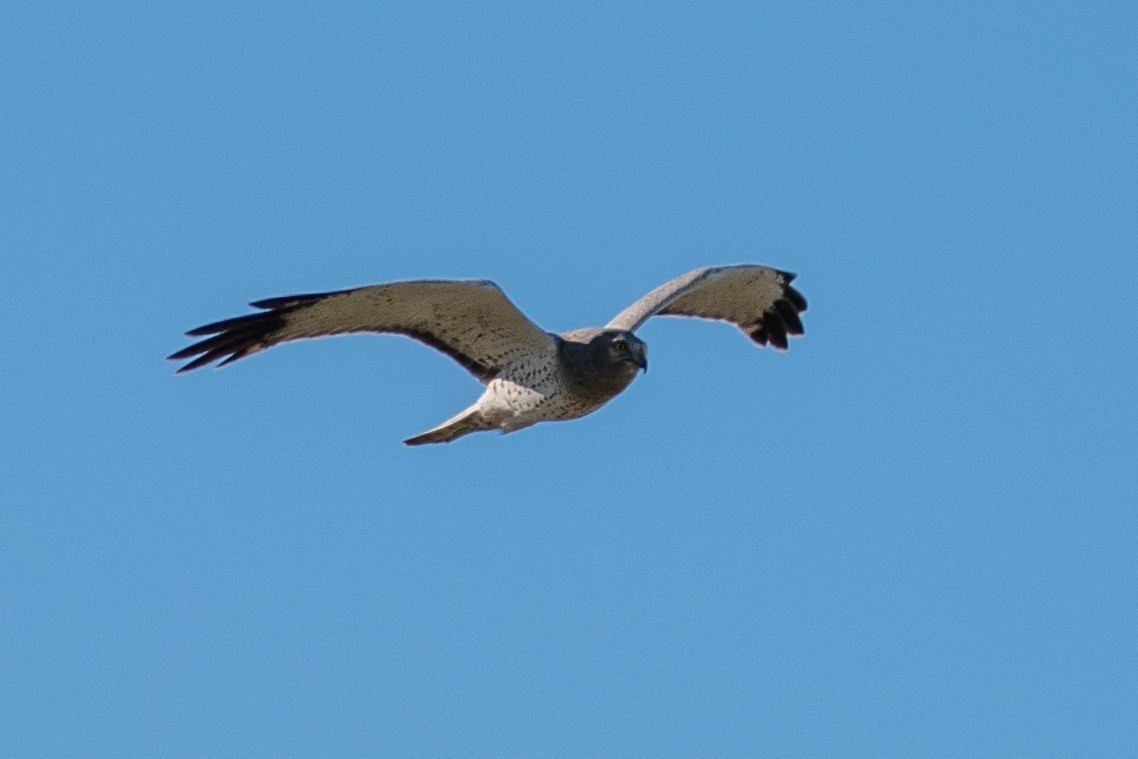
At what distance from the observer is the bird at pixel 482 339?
1177 centimetres

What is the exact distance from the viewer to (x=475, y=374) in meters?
12.9

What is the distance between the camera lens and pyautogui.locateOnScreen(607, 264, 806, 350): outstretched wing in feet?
45.6

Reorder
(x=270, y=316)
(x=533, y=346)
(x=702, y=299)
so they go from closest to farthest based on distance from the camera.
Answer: (x=270, y=316) → (x=533, y=346) → (x=702, y=299)

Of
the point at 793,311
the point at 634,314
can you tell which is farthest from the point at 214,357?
the point at 793,311

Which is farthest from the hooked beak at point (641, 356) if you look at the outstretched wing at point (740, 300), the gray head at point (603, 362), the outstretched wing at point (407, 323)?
the outstretched wing at point (740, 300)

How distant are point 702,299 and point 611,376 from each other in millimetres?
3326

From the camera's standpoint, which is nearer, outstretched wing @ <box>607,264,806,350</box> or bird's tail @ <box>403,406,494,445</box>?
bird's tail @ <box>403,406,494,445</box>

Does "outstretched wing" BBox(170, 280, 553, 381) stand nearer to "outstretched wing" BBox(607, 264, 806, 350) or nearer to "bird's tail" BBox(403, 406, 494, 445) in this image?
"bird's tail" BBox(403, 406, 494, 445)

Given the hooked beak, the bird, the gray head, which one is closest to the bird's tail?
the bird

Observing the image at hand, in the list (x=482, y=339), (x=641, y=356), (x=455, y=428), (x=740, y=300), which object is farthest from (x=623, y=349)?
(x=740, y=300)

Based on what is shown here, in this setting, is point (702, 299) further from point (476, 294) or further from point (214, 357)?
point (214, 357)

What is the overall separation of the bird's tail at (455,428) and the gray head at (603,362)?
0.84m

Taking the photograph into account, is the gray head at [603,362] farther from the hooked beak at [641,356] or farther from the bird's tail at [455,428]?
the bird's tail at [455,428]

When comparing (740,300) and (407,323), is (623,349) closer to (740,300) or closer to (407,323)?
(407,323)
